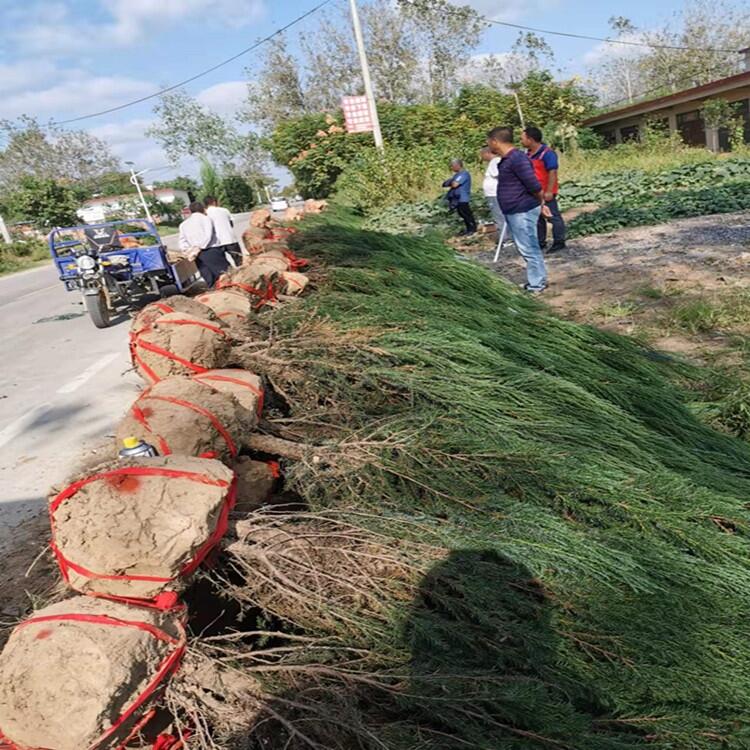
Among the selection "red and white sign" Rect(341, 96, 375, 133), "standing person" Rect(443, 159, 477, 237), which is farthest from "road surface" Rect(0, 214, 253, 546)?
"red and white sign" Rect(341, 96, 375, 133)

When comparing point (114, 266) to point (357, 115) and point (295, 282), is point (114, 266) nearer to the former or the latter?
point (295, 282)

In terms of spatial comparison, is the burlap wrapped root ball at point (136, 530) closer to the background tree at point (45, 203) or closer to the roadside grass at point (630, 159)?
the roadside grass at point (630, 159)

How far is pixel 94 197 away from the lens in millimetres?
53500

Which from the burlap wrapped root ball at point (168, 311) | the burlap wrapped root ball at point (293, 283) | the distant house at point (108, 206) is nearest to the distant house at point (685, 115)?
the distant house at point (108, 206)

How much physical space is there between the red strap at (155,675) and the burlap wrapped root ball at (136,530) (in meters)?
0.11

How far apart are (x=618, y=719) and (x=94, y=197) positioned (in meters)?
61.7

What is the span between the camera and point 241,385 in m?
2.55

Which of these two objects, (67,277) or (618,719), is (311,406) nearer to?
(618,719)

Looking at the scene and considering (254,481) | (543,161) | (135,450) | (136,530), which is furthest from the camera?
(543,161)

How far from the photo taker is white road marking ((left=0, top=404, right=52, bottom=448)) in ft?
13.3

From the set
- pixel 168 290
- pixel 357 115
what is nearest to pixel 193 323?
pixel 168 290

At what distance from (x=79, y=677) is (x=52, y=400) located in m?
4.16

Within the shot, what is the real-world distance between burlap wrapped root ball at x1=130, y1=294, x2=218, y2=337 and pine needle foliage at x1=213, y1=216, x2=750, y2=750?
26.2 inches

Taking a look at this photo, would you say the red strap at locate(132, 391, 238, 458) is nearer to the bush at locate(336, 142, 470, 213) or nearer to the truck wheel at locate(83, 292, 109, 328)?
the truck wheel at locate(83, 292, 109, 328)
